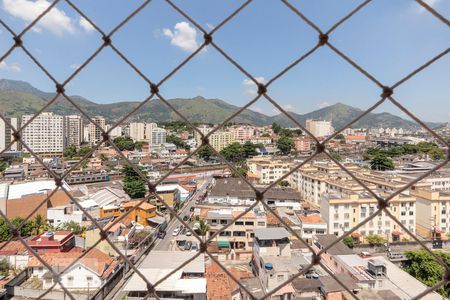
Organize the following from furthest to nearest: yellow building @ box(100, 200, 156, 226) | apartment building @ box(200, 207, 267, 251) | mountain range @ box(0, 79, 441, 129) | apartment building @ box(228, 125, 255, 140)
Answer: mountain range @ box(0, 79, 441, 129), apartment building @ box(228, 125, 255, 140), yellow building @ box(100, 200, 156, 226), apartment building @ box(200, 207, 267, 251)

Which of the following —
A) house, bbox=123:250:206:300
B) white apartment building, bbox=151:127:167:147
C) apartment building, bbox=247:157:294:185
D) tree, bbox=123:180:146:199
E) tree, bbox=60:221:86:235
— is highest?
white apartment building, bbox=151:127:167:147

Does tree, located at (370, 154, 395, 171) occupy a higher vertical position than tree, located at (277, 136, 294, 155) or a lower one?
lower

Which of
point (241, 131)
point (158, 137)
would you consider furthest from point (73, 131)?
point (241, 131)

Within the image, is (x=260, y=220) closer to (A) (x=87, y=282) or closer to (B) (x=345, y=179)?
(A) (x=87, y=282)

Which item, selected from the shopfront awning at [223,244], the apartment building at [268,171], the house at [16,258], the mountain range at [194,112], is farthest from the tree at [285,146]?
the mountain range at [194,112]

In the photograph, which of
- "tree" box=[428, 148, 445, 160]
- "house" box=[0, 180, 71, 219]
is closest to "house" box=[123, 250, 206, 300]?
"house" box=[0, 180, 71, 219]

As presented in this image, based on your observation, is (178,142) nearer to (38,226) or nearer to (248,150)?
(248,150)

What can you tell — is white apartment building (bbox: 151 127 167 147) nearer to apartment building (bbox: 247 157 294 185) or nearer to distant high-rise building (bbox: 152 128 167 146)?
distant high-rise building (bbox: 152 128 167 146)
